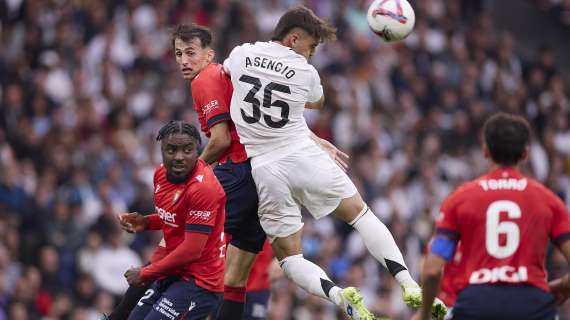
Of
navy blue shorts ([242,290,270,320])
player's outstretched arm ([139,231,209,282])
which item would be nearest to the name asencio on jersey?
player's outstretched arm ([139,231,209,282])

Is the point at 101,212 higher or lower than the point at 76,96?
lower

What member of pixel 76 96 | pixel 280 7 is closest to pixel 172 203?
pixel 76 96

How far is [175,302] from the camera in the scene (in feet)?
27.3

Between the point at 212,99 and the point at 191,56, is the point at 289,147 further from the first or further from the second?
the point at 191,56

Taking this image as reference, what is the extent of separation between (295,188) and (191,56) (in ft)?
4.46

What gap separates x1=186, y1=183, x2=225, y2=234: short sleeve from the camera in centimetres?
822

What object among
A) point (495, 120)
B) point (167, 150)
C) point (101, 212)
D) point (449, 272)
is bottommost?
point (101, 212)

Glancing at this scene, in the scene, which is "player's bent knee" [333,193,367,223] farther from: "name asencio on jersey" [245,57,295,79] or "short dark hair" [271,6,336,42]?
"short dark hair" [271,6,336,42]

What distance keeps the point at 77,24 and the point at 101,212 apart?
3951mm

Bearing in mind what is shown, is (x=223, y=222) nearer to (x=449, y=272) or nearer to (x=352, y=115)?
(x=449, y=272)

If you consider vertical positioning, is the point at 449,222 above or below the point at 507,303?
above

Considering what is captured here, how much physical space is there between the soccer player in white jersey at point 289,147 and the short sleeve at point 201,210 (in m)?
0.89

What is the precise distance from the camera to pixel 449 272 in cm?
957

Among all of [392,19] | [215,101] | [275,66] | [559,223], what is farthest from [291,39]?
[559,223]
